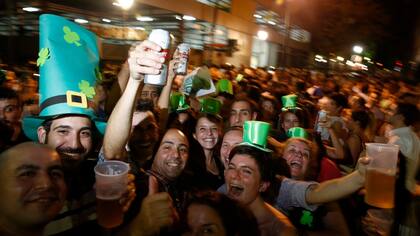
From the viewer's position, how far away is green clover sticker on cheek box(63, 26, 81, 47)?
2.80 metres

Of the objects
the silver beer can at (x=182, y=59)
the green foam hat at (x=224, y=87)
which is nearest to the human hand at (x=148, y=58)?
the silver beer can at (x=182, y=59)

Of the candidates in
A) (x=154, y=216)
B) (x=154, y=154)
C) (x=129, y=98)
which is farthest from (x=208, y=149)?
(x=154, y=216)

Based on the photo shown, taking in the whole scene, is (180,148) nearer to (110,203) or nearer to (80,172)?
(80,172)

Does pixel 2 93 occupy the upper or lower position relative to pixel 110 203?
upper

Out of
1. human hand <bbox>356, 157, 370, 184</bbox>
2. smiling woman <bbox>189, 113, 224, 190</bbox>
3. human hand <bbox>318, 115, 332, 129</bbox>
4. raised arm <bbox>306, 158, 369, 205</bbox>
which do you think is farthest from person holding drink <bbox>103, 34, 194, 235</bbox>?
human hand <bbox>318, 115, 332, 129</bbox>

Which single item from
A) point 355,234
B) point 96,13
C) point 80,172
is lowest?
point 355,234

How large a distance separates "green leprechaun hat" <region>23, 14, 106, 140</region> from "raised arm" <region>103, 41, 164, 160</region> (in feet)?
1.39

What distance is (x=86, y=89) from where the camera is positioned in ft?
9.44

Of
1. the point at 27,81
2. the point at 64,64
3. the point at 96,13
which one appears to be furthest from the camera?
the point at 96,13

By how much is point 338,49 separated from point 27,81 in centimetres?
2867

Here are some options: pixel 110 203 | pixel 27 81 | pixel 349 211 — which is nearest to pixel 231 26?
pixel 27 81

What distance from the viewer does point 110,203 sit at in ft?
6.77

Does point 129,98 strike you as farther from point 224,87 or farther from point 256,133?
point 224,87

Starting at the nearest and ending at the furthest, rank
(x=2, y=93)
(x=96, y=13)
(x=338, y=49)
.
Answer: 1. (x=2, y=93)
2. (x=96, y=13)
3. (x=338, y=49)
